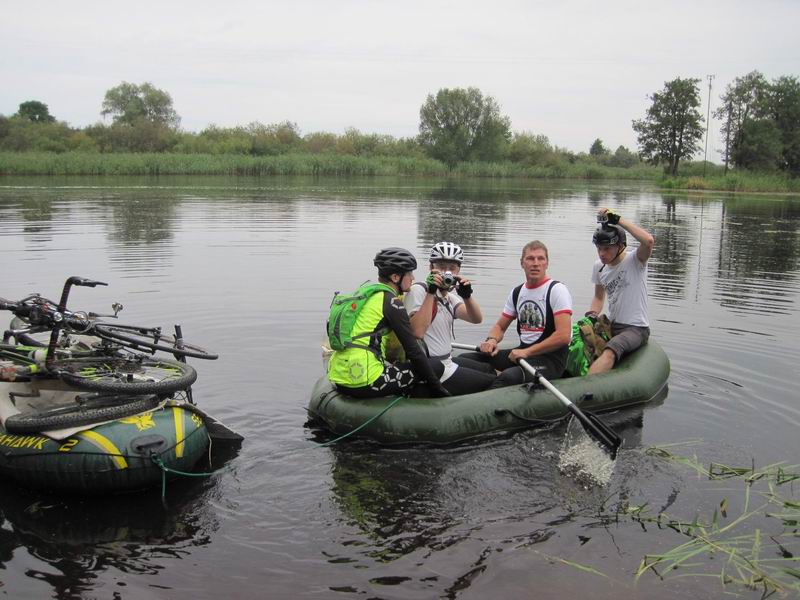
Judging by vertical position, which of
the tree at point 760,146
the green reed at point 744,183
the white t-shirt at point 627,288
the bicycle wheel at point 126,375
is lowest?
the bicycle wheel at point 126,375

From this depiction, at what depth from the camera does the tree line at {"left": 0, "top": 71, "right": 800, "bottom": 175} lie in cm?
5453

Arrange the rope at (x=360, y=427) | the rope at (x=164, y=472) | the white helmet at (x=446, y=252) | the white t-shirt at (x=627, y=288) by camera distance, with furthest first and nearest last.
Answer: the white t-shirt at (x=627, y=288), the white helmet at (x=446, y=252), the rope at (x=360, y=427), the rope at (x=164, y=472)

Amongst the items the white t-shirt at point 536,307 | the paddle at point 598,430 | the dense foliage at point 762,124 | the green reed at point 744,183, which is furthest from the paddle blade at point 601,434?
the dense foliage at point 762,124

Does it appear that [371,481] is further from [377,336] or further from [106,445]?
[106,445]

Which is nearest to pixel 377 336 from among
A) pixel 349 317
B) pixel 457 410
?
pixel 349 317

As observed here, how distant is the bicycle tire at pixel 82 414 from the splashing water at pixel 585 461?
2994mm

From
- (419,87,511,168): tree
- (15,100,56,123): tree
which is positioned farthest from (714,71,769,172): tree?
(15,100,56,123): tree

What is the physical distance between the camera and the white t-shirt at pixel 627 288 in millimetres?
7398

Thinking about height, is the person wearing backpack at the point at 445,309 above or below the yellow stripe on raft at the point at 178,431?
above

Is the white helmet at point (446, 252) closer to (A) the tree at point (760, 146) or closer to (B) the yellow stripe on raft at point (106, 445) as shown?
(B) the yellow stripe on raft at point (106, 445)

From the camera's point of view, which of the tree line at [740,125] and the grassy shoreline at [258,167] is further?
the tree line at [740,125]

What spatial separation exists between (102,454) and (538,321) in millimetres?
3771

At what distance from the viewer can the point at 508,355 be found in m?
7.07

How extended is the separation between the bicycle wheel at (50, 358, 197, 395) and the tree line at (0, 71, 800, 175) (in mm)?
52350
